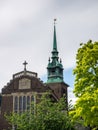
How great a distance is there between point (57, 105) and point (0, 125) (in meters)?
24.5

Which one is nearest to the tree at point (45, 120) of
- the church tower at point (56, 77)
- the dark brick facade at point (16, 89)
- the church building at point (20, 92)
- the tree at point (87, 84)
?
the tree at point (87, 84)

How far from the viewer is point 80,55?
33.1 metres

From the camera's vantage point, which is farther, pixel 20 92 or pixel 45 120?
pixel 20 92

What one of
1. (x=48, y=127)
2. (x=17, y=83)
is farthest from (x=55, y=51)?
(x=48, y=127)

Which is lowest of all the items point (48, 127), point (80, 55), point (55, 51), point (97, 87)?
point (48, 127)

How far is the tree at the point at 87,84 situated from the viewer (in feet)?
96.1

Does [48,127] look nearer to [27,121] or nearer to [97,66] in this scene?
[27,121]

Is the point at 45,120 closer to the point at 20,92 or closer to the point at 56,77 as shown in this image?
the point at 20,92

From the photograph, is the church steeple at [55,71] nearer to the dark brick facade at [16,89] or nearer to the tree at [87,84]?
the dark brick facade at [16,89]

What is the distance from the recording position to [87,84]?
31297mm

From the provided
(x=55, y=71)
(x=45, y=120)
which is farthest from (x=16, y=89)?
(x=45, y=120)

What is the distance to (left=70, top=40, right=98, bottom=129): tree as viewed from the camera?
96.1 feet

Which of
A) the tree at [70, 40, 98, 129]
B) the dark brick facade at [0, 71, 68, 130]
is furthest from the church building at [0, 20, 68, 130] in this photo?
the tree at [70, 40, 98, 129]

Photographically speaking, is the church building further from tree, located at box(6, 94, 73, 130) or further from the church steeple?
tree, located at box(6, 94, 73, 130)
